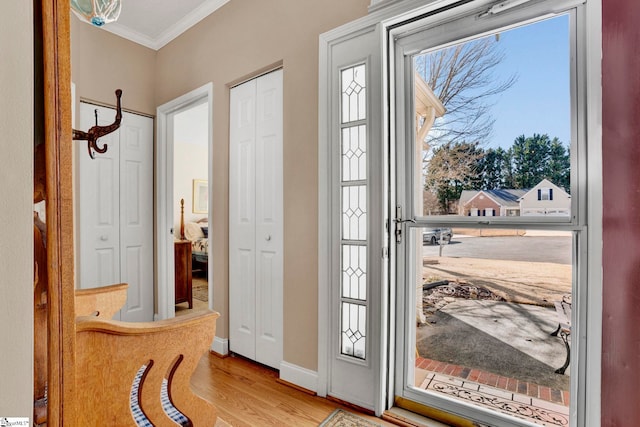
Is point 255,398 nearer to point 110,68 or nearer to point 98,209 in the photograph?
point 98,209

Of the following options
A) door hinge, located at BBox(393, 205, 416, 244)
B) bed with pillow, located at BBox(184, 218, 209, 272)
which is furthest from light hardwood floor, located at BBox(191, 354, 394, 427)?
bed with pillow, located at BBox(184, 218, 209, 272)

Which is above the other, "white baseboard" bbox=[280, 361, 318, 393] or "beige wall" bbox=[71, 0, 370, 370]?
"beige wall" bbox=[71, 0, 370, 370]

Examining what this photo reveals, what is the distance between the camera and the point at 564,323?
1.46 metres

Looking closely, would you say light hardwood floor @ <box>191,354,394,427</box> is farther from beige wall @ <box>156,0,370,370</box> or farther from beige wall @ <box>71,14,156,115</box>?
beige wall @ <box>71,14,156,115</box>

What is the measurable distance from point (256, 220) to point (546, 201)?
183 centimetres

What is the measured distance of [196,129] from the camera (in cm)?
576

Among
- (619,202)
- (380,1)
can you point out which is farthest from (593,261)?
(380,1)

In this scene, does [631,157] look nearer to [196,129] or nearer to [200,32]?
[200,32]

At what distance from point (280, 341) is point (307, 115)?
1.58m

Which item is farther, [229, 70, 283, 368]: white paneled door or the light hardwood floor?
[229, 70, 283, 368]: white paneled door

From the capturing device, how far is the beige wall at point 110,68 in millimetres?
2814

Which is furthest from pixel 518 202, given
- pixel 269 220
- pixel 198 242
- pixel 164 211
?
pixel 198 242
